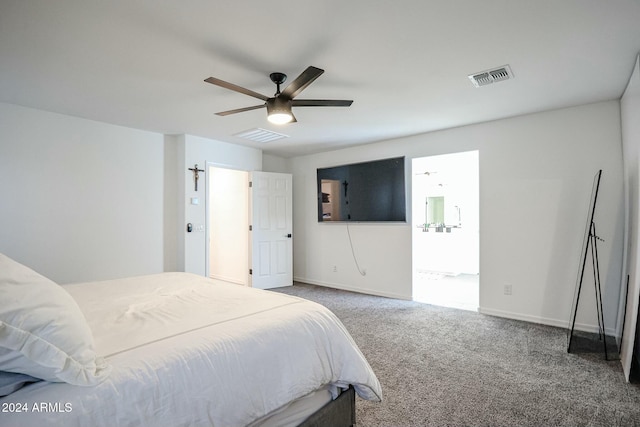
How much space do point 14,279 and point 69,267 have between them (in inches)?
128

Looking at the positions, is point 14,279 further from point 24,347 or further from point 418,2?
point 418,2

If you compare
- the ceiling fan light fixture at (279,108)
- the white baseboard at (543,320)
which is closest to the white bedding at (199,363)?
the ceiling fan light fixture at (279,108)

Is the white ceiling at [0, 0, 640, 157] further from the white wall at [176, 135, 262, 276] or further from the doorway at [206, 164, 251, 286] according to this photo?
the doorway at [206, 164, 251, 286]

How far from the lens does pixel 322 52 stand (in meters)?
2.30

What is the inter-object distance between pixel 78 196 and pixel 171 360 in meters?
3.57

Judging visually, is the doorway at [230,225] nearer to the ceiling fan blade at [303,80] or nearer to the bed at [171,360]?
the ceiling fan blade at [303,80]

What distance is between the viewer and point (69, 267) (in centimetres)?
366

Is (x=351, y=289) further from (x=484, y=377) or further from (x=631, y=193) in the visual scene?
(x=631, y=193)

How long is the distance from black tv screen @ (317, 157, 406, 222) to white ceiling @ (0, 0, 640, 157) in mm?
1326

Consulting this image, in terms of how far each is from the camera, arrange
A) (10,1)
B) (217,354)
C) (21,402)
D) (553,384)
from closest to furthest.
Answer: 1. (21,402)
2. (217,354)
3. (10,1)
4. (553,384)

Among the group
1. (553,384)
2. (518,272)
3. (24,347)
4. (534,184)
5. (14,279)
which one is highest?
(534,184)

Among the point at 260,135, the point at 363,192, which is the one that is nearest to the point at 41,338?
the point at 260,135

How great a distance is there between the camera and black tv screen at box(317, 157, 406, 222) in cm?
473

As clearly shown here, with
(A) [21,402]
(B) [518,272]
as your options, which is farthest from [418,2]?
(B) [518,272]
